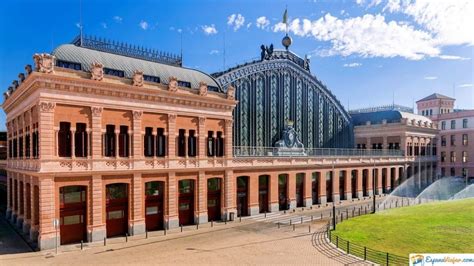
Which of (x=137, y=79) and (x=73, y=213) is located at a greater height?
(x=137, y=79)

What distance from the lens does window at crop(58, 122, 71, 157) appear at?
3200 centimetres

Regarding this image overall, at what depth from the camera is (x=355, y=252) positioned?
28.6m

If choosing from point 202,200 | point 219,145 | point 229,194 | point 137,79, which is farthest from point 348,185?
point 137,79

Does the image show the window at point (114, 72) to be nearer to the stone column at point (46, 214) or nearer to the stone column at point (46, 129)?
the stone column at point (46, 129)

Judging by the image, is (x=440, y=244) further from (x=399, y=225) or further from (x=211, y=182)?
(x=211, y=182)

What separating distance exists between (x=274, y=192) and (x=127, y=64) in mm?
26593

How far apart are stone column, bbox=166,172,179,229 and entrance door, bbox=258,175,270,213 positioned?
1414cm

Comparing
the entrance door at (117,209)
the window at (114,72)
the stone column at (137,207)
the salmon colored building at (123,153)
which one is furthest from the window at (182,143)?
the window at (114,72)

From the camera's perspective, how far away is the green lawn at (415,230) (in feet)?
95.3

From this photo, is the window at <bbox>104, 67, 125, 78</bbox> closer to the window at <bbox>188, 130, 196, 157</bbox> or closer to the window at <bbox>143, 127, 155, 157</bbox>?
the window at <bbox>143, 127, 155, 157</bbox>

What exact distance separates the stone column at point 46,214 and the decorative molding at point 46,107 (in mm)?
5921

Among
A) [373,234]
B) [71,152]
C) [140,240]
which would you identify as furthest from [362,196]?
[71,152]

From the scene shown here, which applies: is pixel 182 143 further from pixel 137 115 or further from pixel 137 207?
pixel 137 207

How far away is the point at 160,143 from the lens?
38469 millimetres
